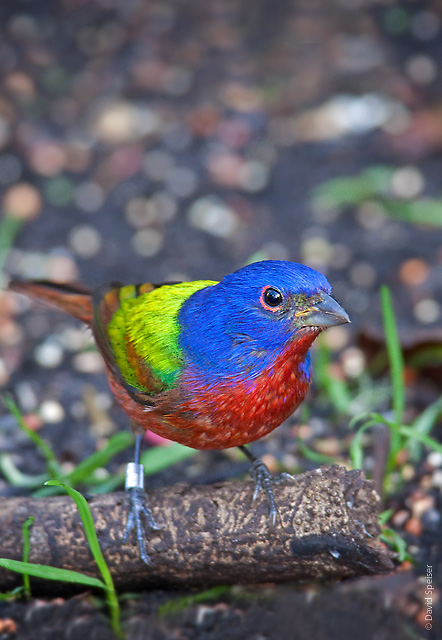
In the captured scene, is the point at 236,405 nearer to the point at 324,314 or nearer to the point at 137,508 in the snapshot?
the point at 324,314

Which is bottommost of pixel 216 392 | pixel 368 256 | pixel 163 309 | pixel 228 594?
pixel 228 594

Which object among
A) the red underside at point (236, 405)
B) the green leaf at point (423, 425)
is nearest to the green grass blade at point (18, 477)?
the red underside at point (236, 405)

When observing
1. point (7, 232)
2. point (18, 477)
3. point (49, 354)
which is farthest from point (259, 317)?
point (7, 232)

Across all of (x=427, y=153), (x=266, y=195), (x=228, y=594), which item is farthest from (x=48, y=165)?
(x=228, y=594)

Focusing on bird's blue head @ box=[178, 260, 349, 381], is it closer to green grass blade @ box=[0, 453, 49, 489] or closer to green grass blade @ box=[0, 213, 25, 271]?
green grass blade @ box=[0, 453, 49, 489]

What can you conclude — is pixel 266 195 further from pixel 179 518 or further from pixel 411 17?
pixel 179 518

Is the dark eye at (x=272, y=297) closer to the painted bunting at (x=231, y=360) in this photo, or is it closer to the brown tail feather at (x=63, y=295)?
the painted bunting at (x=231, y=360)

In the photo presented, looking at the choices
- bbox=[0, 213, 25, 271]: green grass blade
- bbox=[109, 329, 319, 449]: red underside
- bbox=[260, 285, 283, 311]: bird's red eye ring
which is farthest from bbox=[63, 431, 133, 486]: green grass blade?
bbox=[0, 213, 25, 271]: green grass blade
